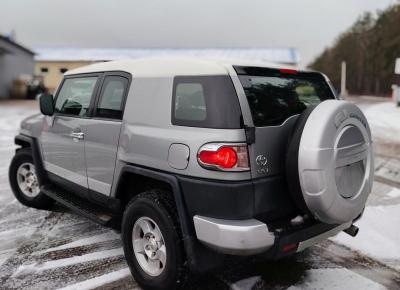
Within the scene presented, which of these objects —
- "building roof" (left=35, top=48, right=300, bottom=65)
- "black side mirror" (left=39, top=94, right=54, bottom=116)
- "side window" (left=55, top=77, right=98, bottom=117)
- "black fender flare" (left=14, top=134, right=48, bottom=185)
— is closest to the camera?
"side window" (left=55, top=77, right=98, bottom=117)

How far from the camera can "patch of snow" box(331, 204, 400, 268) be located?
4.12 metres

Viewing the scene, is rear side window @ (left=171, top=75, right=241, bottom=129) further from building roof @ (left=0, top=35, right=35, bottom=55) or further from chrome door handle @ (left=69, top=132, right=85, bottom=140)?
building roof @ (left=0, top=35, right=35, bottom=55)

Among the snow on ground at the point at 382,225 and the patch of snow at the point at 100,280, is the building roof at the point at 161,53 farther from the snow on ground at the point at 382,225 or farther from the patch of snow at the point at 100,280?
the patch of snow at the point at 100,280

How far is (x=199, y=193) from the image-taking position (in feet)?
9.24

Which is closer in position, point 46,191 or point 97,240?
point 97,240

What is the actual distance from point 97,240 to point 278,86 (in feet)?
8.16

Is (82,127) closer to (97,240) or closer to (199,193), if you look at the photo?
(97,240)

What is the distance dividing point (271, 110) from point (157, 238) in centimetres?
129

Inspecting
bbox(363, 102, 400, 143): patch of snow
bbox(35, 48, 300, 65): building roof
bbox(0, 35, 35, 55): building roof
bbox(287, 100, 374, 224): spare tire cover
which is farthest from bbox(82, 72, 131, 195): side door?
bbox(35, 48, 300, 65): building roof

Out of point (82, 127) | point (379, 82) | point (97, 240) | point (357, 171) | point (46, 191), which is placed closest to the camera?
point (357, 171)

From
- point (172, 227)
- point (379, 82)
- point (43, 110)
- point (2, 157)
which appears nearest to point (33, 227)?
point (43, 110)

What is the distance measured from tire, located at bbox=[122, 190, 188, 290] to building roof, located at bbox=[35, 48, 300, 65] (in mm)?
39003

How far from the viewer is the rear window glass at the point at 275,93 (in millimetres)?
2957

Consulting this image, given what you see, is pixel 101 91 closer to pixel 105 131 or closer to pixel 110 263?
pixel 105 131
